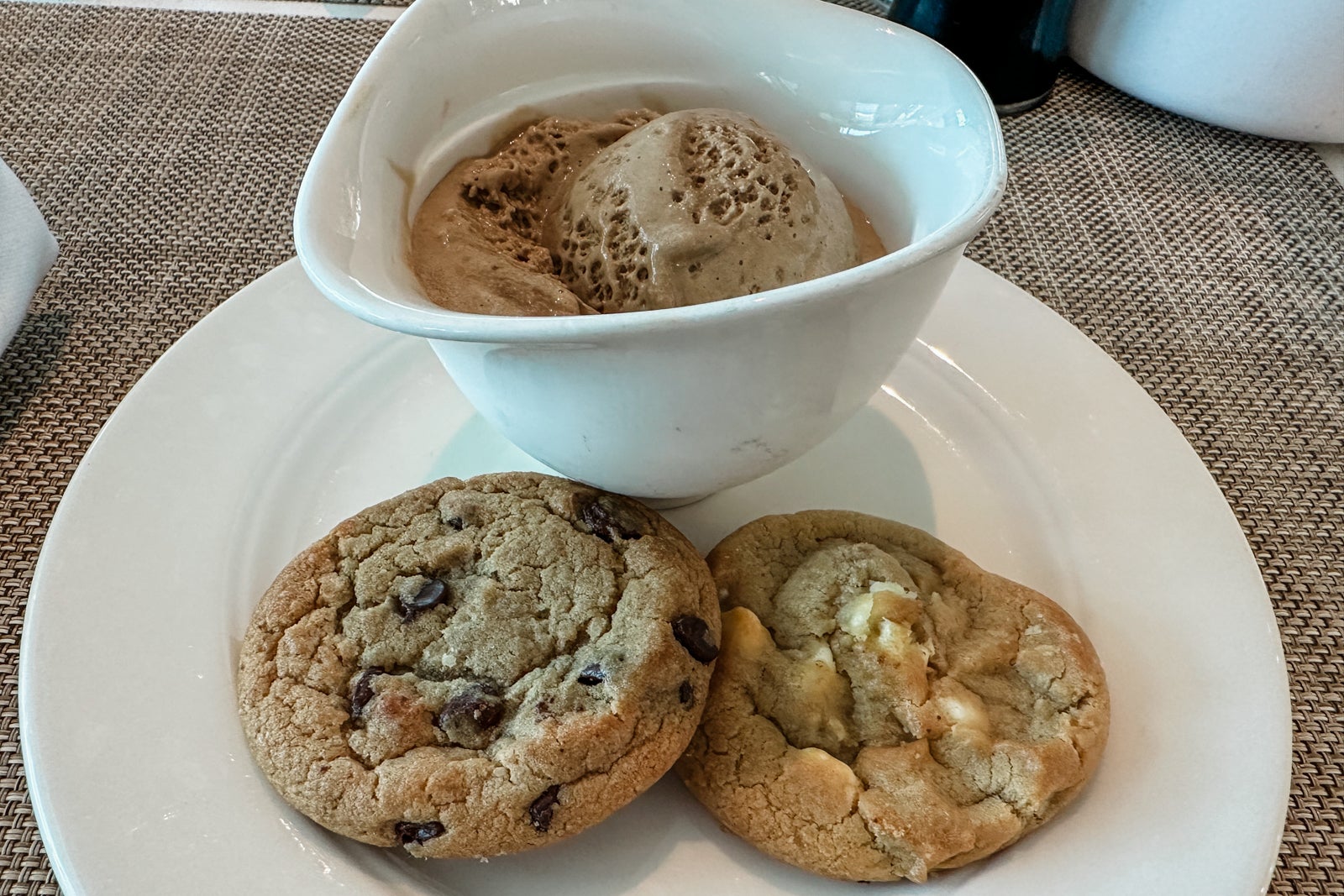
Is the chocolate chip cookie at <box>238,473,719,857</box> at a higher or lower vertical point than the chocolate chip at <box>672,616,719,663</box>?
lower

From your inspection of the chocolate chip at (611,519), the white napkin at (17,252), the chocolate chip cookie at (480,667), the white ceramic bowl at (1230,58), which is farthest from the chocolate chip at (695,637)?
the white ceramic bowl at (1230,58)

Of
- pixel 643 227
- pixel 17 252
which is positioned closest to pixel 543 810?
pixel 643 227

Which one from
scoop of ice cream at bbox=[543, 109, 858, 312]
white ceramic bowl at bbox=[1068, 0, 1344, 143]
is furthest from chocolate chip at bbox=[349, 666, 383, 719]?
white ceramic bowl at bbox=[1068, 0, 1344, 143]

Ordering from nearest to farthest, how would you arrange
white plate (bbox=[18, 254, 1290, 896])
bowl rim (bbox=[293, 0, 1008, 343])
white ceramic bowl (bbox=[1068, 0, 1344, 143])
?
bowl rim (bbox=[293, 0, 1008, 343])
white plate (bbox=[18, 254, 1290, 896])
white ceramic bowl (bbox=[1068, 0, 1344, 143])

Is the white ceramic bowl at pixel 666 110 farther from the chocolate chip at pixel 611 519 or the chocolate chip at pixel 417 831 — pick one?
the chocolate chip at pixel 417 831

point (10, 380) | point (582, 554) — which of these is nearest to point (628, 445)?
point (582, 554)

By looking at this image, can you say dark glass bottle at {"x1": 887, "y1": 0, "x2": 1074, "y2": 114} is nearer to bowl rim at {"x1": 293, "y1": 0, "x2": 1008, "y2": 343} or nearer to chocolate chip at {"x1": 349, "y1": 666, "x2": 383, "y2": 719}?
bowl rim at {"x1": 293, "y1": 0, "x2": 1008, "y2": 343}
